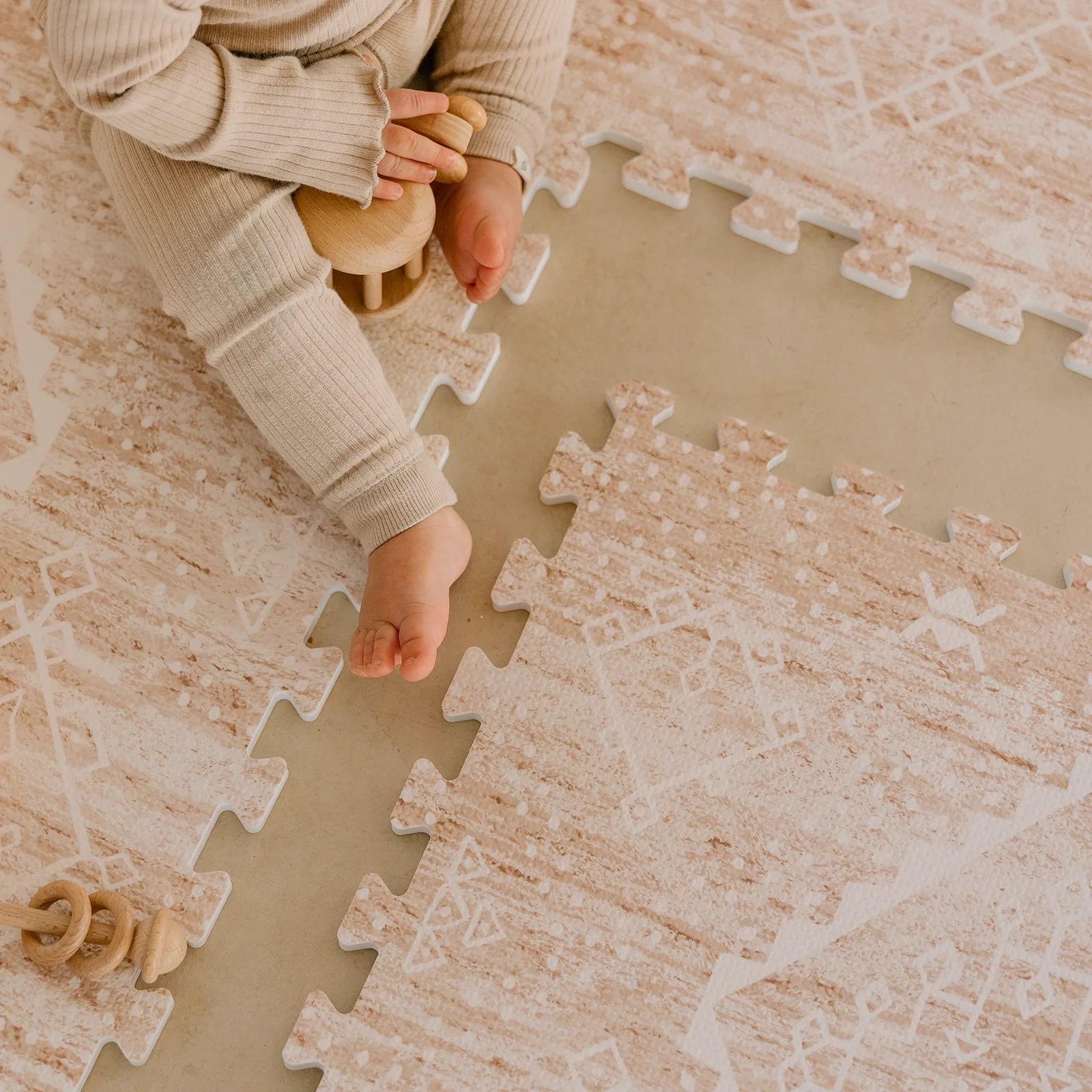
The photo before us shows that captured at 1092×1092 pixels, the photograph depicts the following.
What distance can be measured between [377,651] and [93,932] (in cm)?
33

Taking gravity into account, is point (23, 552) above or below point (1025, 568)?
below

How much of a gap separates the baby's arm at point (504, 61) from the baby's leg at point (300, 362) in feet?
0.74

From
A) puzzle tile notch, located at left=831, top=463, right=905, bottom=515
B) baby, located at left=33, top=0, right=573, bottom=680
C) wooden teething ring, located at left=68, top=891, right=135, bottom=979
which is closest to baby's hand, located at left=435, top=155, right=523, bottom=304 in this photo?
baby, located at left=33, top=0, right=573, bottom=680

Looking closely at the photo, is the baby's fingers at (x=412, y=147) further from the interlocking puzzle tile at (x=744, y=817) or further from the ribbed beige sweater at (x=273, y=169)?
the interlocking puzzle tile at (x=744, y=817)

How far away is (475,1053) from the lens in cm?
94

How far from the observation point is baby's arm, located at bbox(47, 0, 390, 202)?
82cm

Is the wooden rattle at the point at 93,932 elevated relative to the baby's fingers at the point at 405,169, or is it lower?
lower

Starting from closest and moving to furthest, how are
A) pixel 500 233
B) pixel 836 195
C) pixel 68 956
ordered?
pixel 68 956 → pixel 500 233 → pixel 836 195

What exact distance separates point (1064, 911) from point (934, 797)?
14cm

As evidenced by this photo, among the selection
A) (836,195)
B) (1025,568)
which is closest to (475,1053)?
(1025,568)

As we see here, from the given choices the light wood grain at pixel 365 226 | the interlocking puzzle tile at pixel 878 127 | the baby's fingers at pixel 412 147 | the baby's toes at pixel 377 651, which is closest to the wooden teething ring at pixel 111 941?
the baby's toes at pixel 377 651

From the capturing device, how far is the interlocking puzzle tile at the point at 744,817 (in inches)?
37.0

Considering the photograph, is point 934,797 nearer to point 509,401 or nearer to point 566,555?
point 566,555

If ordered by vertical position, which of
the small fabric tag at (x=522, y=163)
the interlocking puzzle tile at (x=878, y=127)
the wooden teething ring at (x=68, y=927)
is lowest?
the wooden teething ring at (x=68, y=927)
